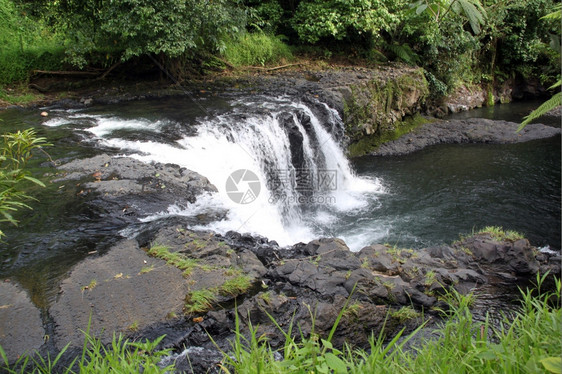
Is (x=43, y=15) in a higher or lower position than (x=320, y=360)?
higher

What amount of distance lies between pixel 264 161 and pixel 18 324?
18.6 ft

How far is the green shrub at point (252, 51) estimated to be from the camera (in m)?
13.7

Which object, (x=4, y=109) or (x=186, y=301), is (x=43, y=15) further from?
(x=186, y=301)

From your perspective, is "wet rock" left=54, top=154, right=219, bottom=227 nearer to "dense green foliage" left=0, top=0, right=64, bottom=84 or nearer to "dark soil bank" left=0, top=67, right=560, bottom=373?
"dark soil bank" left=0, top=67, right=560, bottom=373

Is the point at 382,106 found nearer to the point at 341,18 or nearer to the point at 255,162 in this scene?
the point at 341,18

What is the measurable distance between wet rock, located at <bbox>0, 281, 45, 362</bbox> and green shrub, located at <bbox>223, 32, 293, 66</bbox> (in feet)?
34.7

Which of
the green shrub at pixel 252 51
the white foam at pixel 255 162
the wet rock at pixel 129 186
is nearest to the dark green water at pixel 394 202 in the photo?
the wet rock at pixel 129 186

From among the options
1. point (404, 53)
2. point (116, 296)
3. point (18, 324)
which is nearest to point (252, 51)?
point (404, 53)

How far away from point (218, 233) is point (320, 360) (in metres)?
3.89

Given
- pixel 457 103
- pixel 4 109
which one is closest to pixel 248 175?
pixel 4 109

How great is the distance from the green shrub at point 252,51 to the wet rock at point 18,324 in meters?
10.6

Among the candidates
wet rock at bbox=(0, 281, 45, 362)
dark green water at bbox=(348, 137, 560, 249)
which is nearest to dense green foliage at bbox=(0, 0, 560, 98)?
dark green water at bbox=(348, 137, 560, 249)

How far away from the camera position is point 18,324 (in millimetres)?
3887

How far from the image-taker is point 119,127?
9.14 meters
